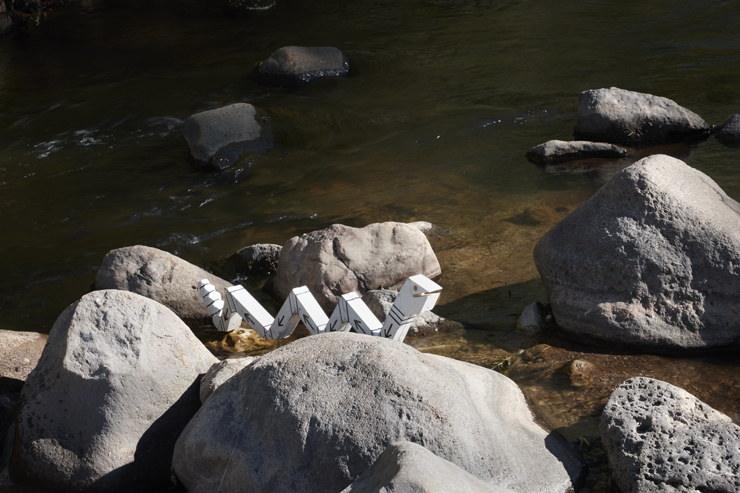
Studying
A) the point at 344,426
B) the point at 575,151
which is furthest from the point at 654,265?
the point at 575,151

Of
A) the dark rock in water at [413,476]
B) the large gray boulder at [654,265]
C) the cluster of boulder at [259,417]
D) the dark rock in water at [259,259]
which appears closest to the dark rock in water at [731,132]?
the large gray boulder at [654,265]

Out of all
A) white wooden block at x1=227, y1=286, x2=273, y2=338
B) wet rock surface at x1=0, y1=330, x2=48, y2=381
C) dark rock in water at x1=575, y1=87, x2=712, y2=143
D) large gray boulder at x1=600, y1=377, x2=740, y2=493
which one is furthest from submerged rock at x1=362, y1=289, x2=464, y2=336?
dark rock in water at x1=575, y1=87, x2=712, y2=143

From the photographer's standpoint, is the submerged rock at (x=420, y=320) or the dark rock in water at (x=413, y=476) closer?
the dark rock in water at (x=413, y=476)

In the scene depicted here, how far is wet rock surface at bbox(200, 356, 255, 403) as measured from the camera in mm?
3872

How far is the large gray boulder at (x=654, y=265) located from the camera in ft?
14.9

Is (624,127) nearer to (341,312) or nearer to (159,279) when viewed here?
(341,312)

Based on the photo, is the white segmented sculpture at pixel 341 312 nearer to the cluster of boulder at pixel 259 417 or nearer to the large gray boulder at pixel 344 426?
the cluster of boulder at pixel 259 417

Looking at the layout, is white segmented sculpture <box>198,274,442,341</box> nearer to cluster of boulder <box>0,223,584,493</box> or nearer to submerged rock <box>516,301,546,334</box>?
cluster of boulder <box>0,223,584,493</box>

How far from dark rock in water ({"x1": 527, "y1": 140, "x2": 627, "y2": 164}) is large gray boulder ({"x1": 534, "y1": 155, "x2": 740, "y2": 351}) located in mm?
3519

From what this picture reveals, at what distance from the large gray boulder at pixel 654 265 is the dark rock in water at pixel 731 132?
3.83m

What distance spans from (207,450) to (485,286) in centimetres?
299

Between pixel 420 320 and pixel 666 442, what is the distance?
2170mm

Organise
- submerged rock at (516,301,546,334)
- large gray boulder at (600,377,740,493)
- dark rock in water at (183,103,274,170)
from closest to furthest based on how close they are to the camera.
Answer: large gray boulder at (600,377,740,493), submerged rock at (516,301,546,334), dark rock in water at (183,103,274,170)

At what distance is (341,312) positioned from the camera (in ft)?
14.6
